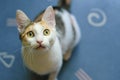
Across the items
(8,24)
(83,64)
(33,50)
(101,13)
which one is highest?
(8,24)

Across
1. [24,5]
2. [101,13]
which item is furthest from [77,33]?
[24,5]

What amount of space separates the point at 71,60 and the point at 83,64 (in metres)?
0.07

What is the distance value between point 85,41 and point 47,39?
571mm

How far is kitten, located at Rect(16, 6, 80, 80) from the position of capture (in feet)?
2.97

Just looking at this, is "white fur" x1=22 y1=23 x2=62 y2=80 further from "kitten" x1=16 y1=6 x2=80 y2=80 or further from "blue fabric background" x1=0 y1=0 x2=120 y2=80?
"blue fabric background" x1=0 y1=0 x2=120 y2=80

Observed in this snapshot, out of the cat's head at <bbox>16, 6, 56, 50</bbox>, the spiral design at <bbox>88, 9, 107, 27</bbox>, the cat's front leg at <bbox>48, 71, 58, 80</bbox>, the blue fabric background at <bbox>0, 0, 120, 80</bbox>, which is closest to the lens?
the cat's head at <bbox>16, 6, 56, 50</bbox>

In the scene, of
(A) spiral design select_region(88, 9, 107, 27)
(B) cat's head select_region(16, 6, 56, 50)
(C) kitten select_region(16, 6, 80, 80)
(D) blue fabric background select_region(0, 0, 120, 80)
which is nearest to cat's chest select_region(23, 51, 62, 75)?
(C) kitten select_region(16, 6, 80, 80)

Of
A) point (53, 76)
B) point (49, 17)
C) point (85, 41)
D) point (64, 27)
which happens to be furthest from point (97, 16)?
point (49, 17)

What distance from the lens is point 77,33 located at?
1.33 m

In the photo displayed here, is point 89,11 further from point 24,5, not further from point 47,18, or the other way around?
point 47,18

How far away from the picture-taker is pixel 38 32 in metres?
0.89

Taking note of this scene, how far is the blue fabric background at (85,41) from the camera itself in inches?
52.6

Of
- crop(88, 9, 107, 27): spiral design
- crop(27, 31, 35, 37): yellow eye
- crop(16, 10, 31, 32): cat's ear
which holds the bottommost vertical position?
crop(88, 9, 107, 27): spiral design

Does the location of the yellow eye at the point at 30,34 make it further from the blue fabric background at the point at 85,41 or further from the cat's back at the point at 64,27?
the blue fabric background at the point at 85,41
